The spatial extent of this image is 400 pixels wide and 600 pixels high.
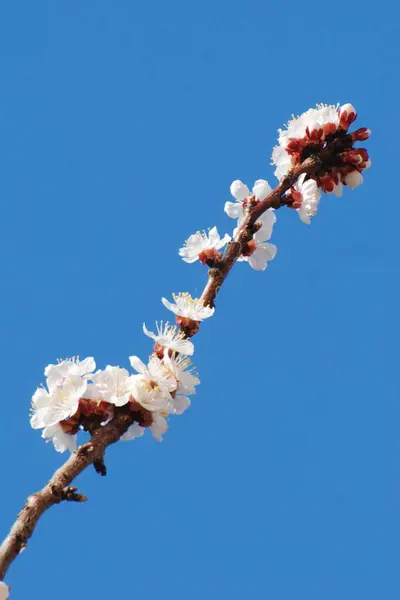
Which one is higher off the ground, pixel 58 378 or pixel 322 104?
pixel 322 104

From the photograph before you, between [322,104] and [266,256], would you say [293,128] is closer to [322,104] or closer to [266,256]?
[322,104]

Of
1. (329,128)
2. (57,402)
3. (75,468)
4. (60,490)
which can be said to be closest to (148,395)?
(57,402)

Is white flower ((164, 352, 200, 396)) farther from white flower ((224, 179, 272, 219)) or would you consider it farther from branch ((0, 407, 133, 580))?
white flower ((224, 179, 272, 219))

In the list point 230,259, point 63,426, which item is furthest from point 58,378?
point 230,259

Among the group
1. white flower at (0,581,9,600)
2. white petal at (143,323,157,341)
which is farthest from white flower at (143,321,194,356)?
white flower at (0,581,9,600)

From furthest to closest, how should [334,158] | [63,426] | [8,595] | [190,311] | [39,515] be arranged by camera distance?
[334,158] → [190,311] → [63,426] → [39,515] → [8,595]

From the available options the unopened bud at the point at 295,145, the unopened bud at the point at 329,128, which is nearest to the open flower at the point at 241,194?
the unopened bud at the point at 295,145

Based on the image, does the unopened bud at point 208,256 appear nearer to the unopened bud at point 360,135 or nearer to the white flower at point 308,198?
the white flower at point 308,198
